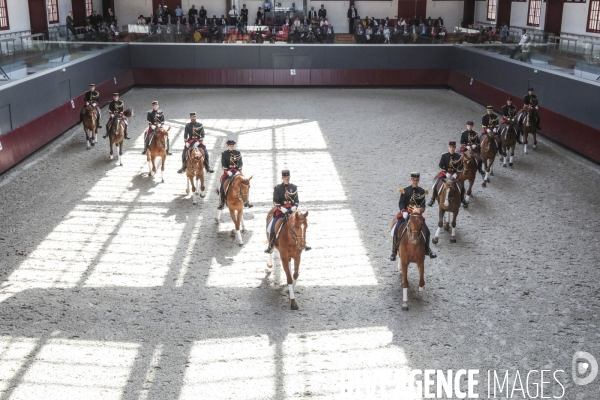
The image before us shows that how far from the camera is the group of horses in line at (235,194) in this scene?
10.4 metres

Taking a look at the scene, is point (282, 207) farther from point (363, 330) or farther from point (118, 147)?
point (118, 147)

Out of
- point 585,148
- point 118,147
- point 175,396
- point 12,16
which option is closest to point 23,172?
point 118,147

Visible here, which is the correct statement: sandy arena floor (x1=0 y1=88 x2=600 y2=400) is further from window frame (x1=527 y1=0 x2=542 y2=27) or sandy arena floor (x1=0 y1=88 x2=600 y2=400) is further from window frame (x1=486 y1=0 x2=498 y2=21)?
window frame (x1=486 y1=0 x2=498 y2=21)

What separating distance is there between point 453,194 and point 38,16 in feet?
103

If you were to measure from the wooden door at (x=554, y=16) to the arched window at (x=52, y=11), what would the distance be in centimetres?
2934

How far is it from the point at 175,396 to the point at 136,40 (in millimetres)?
30463

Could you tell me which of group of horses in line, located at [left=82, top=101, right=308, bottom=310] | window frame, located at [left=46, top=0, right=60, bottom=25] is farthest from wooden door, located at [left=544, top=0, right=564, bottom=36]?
window frame, located at [left=46, top=0, right=60, bottom=25]

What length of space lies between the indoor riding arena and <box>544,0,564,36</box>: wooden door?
43.5 ft

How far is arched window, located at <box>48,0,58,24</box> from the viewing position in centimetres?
3941

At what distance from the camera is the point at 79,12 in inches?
1709

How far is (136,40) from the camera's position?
35719 millimetres

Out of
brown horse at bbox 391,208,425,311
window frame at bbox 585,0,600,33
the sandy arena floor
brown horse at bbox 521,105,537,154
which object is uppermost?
window frame at bbox 585,0,600,33

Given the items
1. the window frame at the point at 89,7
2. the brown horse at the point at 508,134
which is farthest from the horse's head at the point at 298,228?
the window frame at the point at 89,7

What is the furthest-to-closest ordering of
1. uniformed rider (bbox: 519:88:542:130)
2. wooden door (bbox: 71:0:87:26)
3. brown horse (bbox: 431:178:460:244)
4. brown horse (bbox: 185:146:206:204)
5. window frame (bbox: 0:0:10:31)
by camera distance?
wooden door (bbox: 71:0:87:26) < window frame (bbox: 0:0:10:31) < uniformed rider (bbox: 519:88:542:130) < brown horse (bbox: 185:146:206:204) < brown horse (bbox: 431:178:460:244)
